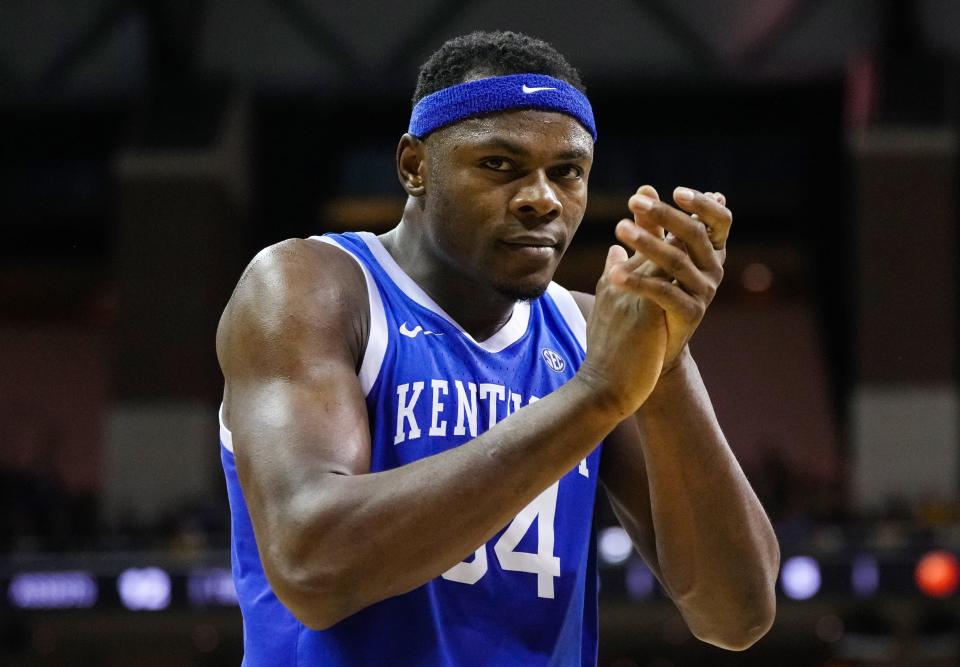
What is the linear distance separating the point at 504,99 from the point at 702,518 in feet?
2.91

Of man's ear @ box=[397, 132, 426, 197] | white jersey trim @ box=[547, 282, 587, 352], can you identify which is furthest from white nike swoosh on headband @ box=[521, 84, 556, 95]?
white jersey trim @ box=[547, 282, 587, 352]

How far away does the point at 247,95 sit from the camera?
53.0 ft

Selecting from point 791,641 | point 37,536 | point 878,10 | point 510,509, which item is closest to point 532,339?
point 510,509

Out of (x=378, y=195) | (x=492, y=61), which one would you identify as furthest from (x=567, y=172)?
(x=378, y=195)

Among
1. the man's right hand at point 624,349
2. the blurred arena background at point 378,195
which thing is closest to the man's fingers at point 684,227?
the man's right hand at point 624,349

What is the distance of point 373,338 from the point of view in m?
2.62

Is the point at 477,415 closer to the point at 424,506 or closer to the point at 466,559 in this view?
the point at 466,559

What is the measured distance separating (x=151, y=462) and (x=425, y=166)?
42.8 ft

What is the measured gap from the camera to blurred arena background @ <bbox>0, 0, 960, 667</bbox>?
1249 cm

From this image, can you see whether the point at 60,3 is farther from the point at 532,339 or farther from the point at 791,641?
the point at 532,339

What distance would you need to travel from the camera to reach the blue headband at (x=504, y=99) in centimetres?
261

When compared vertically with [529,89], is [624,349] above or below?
below

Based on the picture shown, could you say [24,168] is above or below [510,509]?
above

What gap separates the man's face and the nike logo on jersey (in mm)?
167
